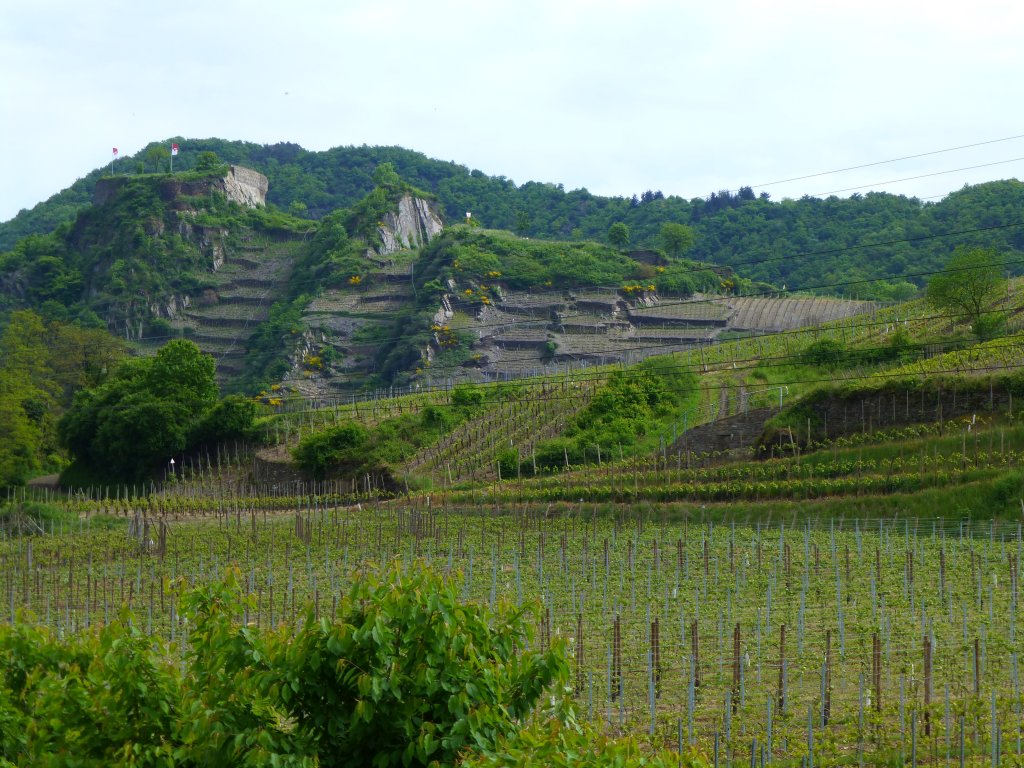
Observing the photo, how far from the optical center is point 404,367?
307 ft

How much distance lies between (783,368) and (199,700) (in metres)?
47.7

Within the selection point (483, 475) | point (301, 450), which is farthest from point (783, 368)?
point (301, 450)

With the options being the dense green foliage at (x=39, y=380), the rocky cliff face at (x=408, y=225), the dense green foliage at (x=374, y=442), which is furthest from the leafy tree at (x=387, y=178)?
the dense green foliage at (x=374, y=442)

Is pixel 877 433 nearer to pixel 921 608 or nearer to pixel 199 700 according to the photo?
pixel 921 608

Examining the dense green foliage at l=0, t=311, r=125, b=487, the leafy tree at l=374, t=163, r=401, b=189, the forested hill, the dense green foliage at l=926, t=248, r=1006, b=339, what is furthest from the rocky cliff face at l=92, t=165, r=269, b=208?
the dense green foliage at l=926, t=248, r=1006, b=339

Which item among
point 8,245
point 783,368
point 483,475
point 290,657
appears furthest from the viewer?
point 8,245

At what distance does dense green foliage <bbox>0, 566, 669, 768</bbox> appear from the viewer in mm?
7898

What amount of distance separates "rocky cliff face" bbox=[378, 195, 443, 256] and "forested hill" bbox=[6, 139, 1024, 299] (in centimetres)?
973

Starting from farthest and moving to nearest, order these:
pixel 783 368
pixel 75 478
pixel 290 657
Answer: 1. pixel 75 478
2. pixel 783 368
3. pixel 290 657

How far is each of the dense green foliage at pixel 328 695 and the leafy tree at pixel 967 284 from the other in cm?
4516

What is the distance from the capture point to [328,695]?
814 cm

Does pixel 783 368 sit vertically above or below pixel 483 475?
above

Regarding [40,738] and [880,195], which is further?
[880,195]

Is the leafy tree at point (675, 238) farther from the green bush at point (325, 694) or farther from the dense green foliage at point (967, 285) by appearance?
the green bush at point (325, 694)
